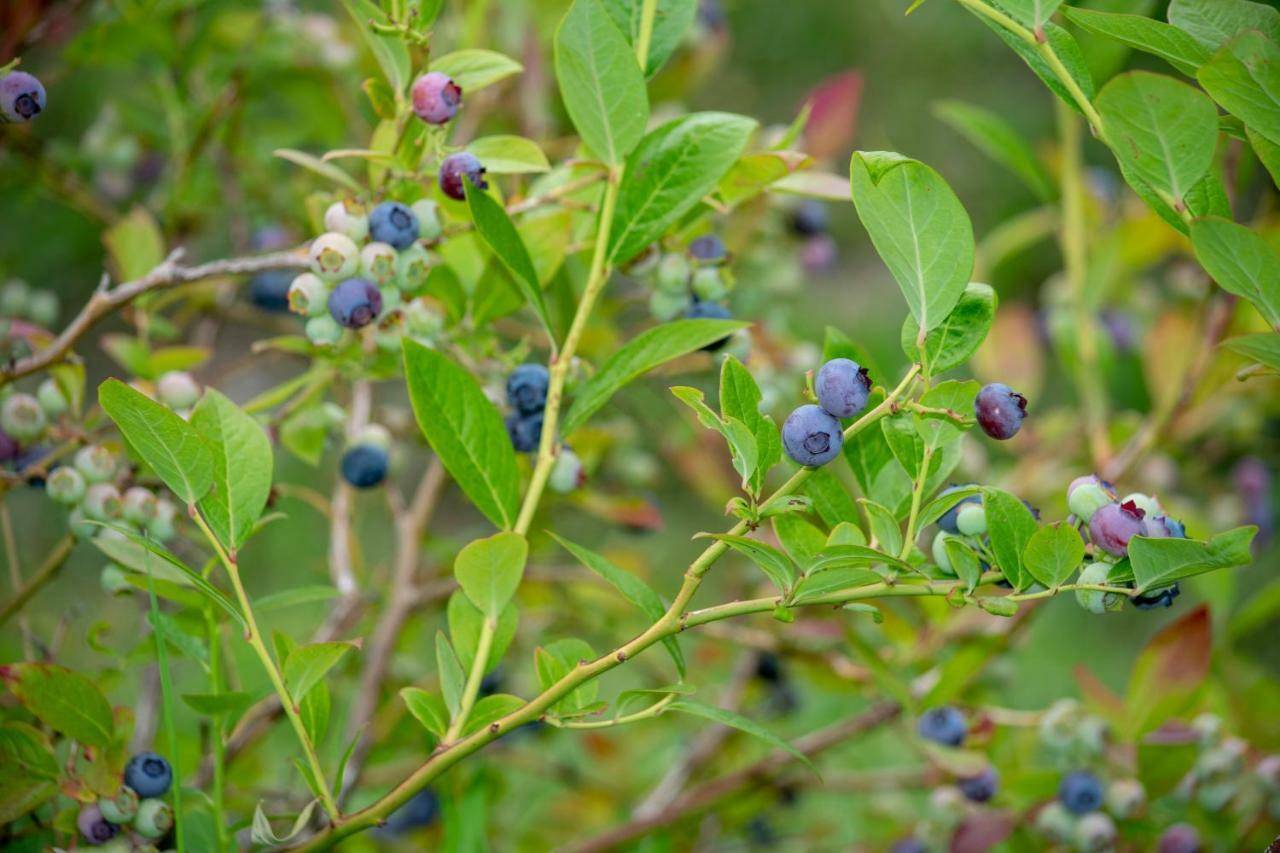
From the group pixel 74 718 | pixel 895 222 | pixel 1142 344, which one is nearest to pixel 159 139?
pixel 74 718

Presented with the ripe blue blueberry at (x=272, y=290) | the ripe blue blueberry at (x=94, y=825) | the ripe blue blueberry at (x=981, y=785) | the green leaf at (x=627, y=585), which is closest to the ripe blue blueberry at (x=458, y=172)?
the green leaf at (x=627, y=585)

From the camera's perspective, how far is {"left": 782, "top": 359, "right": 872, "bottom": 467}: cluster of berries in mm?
528

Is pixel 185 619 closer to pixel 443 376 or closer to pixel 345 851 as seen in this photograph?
pixel 443 376

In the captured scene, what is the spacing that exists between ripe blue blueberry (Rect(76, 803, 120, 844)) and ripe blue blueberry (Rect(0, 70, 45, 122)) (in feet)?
1.38

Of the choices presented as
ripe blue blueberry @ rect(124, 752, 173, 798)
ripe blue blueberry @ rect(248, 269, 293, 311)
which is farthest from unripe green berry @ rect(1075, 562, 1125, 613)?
ripe blue blueberry @ rect(248, 269, 293, 311)

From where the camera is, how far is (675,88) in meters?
1.35

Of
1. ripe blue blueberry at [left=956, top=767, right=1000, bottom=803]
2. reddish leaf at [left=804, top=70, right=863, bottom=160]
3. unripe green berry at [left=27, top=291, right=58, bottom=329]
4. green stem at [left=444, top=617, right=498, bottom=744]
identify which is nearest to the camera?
green stem at [left=444, top=617, right=498, bottom=744]

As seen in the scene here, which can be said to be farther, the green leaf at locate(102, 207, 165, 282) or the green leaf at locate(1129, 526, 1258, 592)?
the green leaf at locate(102, 207, 165, 282)

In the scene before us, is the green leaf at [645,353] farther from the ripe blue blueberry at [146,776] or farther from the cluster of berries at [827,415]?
the ripe blue blueberry at [146,776]

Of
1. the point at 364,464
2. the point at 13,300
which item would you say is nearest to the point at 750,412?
the point at 364,464

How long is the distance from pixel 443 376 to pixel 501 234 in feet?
0.28

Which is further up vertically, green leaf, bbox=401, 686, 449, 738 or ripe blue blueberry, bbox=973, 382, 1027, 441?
ripe blue blueberry, bbox=973, 382, 1027, 441

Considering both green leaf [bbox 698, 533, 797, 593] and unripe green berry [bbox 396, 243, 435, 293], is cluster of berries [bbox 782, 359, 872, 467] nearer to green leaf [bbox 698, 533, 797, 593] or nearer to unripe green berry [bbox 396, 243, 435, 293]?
green leaf [bbox 698, 533, 797, 593]

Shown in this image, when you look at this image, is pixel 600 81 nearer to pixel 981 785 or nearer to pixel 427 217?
pixel 427 217
